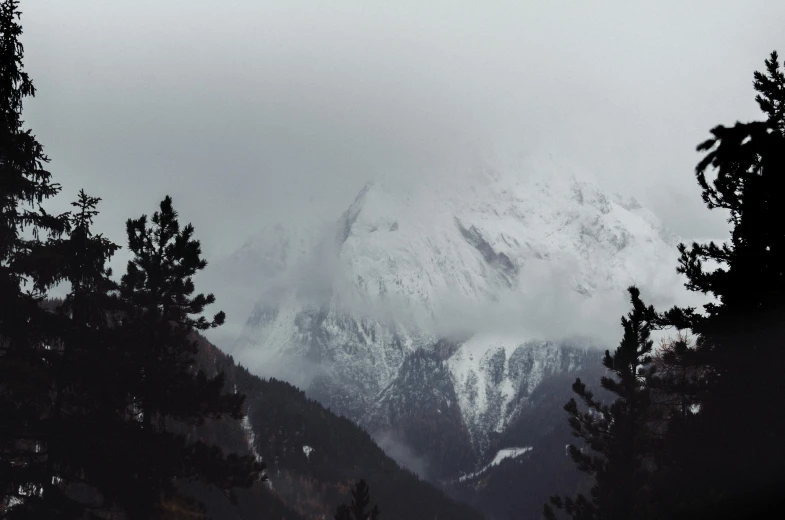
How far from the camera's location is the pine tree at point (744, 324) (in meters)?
9.59

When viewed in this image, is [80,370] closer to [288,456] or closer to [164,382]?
[164,382]

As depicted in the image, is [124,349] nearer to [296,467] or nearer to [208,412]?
[208,412]

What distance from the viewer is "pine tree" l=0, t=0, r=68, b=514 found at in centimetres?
1556

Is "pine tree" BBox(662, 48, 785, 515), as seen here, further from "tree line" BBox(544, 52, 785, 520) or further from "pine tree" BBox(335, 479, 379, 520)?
"pine tree" BBox(335, 479, 379, 520)

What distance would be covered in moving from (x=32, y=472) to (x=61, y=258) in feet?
17.1

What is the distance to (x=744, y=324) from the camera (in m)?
17.2

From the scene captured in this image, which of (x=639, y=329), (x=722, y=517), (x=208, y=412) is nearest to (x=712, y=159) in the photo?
(x=722, y=517)

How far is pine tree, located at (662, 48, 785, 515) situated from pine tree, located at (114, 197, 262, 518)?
13.8 m

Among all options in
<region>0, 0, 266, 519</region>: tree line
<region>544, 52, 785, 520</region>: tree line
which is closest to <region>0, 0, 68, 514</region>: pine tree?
<region>0, 0, 266, 519</region>: tree line

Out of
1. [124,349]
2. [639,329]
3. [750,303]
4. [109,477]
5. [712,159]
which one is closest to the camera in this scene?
[712,159]

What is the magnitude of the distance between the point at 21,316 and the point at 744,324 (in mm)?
16197

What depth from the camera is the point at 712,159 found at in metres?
8.37

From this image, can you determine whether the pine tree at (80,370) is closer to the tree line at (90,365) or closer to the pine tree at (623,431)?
the tree line at (90,365)

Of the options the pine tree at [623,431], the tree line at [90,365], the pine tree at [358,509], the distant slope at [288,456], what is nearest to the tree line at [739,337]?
the pine tree at [623,431]
